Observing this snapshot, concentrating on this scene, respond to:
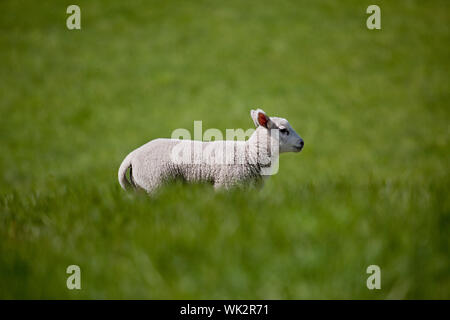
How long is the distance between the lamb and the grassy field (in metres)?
0.46

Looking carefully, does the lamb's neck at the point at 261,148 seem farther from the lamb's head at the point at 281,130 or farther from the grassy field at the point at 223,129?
the grassy field at the point at 223,129

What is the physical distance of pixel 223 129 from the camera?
14.1 meters

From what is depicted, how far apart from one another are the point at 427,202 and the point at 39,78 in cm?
1881

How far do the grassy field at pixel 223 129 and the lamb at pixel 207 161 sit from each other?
46 centimetres

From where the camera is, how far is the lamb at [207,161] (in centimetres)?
399

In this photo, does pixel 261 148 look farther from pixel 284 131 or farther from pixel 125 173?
pixel 125 173

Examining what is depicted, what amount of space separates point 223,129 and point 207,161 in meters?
10.1

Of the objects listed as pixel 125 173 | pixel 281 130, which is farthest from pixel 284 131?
pixel 125 173

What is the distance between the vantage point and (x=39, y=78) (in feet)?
59.3

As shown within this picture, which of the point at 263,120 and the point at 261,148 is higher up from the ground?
the point at 263,120

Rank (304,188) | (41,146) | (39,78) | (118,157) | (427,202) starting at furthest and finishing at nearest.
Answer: (39,78), (41,146), (118,157), (304,188), (427,202)

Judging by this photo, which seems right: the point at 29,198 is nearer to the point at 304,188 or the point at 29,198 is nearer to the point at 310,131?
the point at 304,188

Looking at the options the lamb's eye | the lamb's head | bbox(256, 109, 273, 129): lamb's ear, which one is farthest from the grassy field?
bbox(256, 109, 273, 129): lamb's ear

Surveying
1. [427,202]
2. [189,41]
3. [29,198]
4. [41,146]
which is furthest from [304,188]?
[189,41]
